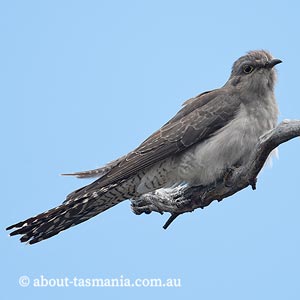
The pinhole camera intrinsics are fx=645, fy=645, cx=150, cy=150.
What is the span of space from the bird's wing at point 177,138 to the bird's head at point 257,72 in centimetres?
25

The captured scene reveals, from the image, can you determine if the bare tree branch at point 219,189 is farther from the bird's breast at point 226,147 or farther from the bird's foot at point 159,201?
the bird's breast at point 226,147

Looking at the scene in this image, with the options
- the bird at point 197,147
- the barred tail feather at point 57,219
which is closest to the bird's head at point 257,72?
the bird at point 197,147

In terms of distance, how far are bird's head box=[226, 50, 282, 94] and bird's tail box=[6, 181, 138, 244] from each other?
6.50 feet

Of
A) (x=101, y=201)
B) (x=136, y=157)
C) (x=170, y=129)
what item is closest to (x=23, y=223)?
(x=101, y=201)

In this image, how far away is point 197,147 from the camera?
8.10m

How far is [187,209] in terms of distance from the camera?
8.16 m

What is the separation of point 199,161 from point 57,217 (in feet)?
6.10

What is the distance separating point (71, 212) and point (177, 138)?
63.6 inches

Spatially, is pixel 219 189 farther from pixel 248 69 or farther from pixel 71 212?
pixel 71 212

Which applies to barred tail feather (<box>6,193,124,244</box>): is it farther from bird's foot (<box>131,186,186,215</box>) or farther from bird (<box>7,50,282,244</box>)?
bird's foot (<box>131,186,186,215</box>)

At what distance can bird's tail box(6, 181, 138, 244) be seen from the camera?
7465 mm

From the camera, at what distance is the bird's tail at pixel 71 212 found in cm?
746

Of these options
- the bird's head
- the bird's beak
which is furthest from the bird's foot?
the bird's beak

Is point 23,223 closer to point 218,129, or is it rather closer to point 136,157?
point 136,157
